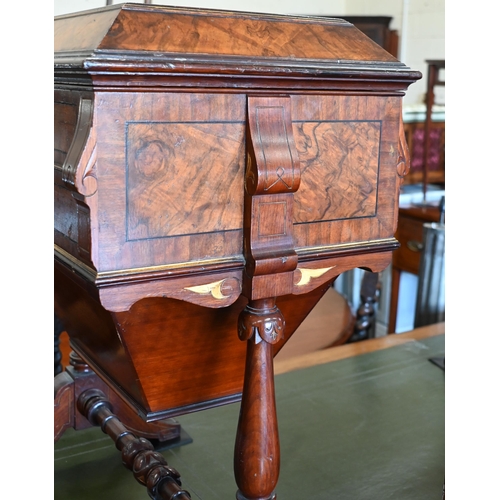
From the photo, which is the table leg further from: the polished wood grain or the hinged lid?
the hinged lid

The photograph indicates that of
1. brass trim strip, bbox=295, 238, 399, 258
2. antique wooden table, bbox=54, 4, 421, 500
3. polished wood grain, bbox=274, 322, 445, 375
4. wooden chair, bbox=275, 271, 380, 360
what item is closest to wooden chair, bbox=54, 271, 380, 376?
wooden chair, bbox=275, 271, 380, 360

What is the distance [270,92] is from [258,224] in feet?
0.65

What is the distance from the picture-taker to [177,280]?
3.36ft

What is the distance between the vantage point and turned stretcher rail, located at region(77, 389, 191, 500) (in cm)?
140

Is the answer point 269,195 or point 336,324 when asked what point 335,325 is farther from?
point 269,195

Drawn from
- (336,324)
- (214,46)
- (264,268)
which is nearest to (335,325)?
(336,324)

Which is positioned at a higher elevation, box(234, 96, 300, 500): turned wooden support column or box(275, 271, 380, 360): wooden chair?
box(234, 96, 300, 500): turned wooden support column

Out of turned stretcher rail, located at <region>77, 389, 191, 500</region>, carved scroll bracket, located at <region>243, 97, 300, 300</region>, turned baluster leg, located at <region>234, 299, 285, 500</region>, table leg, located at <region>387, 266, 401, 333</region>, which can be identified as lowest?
table leg, located at <region>387, 266, 401, 333</region>

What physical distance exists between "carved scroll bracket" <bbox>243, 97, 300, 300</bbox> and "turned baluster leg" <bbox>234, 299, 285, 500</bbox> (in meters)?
0.06

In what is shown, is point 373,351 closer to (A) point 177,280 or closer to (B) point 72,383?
(B) point 72,383

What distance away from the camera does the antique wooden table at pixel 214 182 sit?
0.94m

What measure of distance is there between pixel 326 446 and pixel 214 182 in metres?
0.97

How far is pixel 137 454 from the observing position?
58.5 inches
